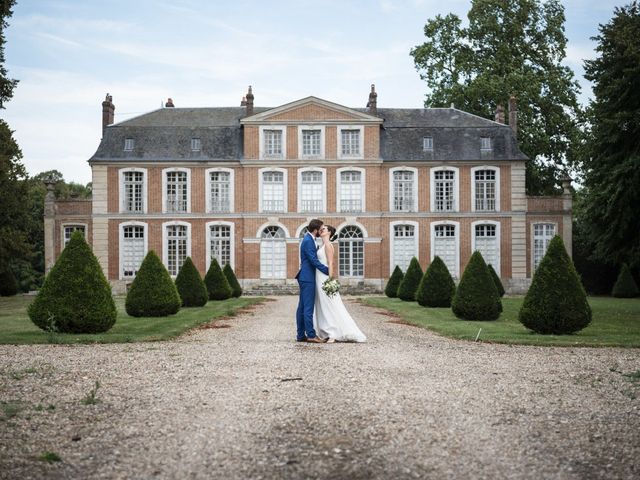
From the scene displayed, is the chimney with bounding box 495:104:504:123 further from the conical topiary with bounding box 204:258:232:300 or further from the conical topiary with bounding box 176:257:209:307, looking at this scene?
the conical topiary with bounding box 176:257:209:307

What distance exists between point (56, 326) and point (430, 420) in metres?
7.97

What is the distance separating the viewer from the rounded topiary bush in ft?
38.2

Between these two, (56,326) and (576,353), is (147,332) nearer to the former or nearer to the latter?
(56,326)

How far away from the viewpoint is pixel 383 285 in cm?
3344

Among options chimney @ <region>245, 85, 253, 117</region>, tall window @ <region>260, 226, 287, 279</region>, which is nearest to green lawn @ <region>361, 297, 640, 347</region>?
tall window @ <region>260, 226, 287, 279</region>

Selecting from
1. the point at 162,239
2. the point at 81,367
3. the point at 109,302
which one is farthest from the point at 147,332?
the point at 162,239

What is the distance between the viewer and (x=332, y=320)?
10797 millimetres

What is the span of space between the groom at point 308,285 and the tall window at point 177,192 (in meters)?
23.6

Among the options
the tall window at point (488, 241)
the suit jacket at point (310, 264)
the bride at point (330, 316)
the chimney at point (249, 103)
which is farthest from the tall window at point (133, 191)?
the bride at point (330, 316)

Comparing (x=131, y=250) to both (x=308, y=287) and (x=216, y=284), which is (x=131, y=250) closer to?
(x=216, y=284)

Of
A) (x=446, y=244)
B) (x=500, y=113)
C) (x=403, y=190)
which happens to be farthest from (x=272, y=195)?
(x=500, y=113)

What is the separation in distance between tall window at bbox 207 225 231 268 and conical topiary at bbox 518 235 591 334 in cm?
2258

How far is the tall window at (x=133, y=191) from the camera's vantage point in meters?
33.7

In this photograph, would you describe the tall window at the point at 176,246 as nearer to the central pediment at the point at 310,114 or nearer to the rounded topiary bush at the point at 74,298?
the central pediment at the point at 310,114
